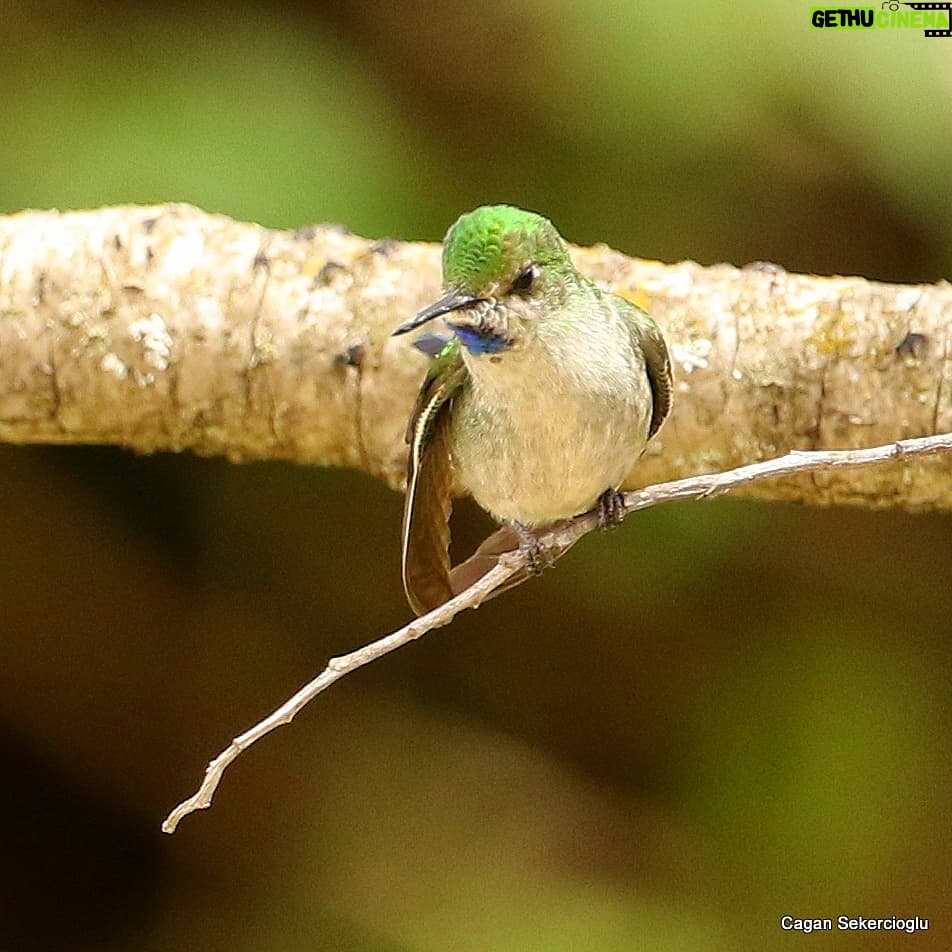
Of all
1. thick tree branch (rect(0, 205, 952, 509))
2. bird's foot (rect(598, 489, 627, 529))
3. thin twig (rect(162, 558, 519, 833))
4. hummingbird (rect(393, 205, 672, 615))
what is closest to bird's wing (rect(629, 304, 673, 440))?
hummingbird (rect(393, 205, 672, 615))

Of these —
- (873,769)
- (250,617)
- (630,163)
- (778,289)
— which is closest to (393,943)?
(250,617)

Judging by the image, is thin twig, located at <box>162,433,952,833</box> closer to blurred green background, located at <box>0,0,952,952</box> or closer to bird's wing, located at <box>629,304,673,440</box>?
bird's wing, located at <box>629,304,673,440</box>

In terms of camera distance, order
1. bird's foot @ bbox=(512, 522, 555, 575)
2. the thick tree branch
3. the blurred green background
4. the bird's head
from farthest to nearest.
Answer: the blurred green background < the thick tree branch < bird's foot @ bbox=(512, 522, 555, 575) < the bird's head

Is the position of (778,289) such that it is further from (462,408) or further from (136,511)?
(136,511)

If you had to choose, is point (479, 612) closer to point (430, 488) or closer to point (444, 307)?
point (430, 488)

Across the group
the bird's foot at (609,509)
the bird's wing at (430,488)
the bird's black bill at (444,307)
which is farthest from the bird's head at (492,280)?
the bird's foot at (609,509)

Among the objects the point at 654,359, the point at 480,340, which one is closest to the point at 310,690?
the point at 480,340

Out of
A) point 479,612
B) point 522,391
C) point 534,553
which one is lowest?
point 479,612
